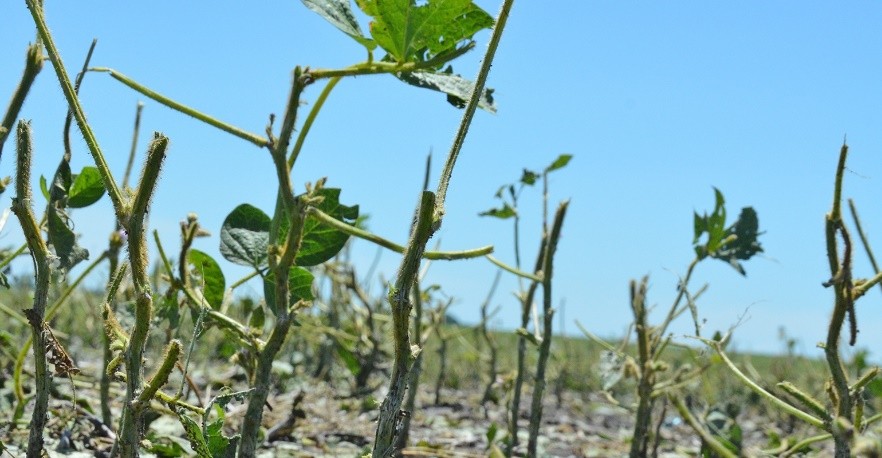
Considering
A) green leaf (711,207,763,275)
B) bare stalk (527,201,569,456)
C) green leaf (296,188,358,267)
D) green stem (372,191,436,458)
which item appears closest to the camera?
green stem (372,191,436,458)

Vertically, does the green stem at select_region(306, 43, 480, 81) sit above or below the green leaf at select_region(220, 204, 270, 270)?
above

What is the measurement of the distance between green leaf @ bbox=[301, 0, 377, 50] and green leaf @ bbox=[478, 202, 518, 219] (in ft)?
3.78

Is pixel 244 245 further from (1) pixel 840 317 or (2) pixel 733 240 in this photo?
(2) pixel 733 240

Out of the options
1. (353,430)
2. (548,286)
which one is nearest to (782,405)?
(548,286)

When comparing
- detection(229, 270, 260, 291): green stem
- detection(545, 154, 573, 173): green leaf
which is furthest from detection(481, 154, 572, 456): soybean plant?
detection(229, 270, 260, 291): green stem

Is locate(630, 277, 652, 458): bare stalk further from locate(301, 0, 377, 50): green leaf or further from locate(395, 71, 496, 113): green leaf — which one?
locate(301, 0, 377, 50): green leaf

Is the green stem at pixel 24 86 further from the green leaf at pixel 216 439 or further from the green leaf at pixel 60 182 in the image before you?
the green leaf at pixel 216 439

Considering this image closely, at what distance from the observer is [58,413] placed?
203cm

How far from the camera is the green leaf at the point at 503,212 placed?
2.27 meters

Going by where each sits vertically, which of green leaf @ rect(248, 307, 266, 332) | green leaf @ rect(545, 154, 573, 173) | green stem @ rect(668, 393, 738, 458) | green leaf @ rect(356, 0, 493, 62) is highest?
green leaf @ rect(545, 154, 573, 173)

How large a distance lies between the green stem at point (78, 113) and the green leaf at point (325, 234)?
1.04 ft

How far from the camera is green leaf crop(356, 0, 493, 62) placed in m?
1.12

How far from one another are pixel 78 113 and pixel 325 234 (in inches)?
15.6

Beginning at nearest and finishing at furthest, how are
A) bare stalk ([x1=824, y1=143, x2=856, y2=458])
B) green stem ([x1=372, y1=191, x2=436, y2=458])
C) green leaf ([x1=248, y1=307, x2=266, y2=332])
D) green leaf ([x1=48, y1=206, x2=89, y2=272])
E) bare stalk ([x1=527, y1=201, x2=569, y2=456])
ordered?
green stem ([x1=372, y1=191, x2=436, y2=458]) < bare stalk ([x1=824, y1=143, x2=856, y2=458]) < green leaf ([x1=48, y1=206, x2=89, y2=272]) < green leaf ([x1=248, y1=307, x2=266, y2=332]) < bare stalk ([x1=527, y1=201, x2=569, y2=456])
